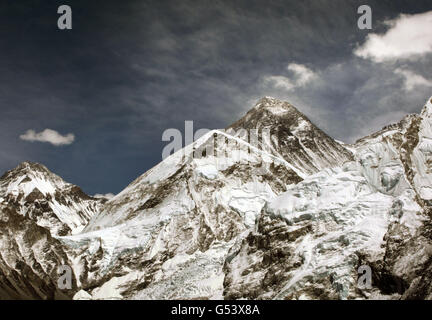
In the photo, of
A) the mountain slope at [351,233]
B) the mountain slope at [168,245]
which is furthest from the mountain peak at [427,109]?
the mountain slope at [168,245]

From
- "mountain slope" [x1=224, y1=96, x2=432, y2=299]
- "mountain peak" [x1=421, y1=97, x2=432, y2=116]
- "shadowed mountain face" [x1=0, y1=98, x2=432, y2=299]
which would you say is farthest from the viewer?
"mountain peak" [x1=421, y1=97, x2=432, y2=116]

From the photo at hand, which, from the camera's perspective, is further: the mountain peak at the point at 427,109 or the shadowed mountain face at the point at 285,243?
the mountain peak at the point at 427,109

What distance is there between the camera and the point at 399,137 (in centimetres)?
13838

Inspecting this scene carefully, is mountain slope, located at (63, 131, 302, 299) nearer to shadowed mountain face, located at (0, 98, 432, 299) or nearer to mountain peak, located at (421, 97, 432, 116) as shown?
shadowed mountain face, located at (0, 98, 432, 299)

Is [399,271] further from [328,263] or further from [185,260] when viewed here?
[185,260]

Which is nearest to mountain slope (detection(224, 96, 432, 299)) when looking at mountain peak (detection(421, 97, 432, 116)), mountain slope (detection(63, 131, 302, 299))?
mountain peak (detection(421, 97, 432, 116))

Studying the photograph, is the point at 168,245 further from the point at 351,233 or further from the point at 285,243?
the point at 351,233

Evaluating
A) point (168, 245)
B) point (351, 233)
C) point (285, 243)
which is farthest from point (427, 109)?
point (168, 245)

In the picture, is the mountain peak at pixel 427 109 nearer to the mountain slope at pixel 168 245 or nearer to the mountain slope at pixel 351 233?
the mountain slope at pixel 351 233

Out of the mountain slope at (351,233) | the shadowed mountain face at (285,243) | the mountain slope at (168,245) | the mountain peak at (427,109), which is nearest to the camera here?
the mountain slope at (351,233)

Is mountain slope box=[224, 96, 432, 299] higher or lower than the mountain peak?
lower

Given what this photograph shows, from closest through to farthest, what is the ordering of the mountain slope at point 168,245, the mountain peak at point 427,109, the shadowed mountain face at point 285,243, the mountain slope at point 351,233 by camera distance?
the mountain slope at point 351,233 < the shadowed mountain face at point 285,243 < the mountain peak at point 427,109 < the mountain slope at point 168,245
